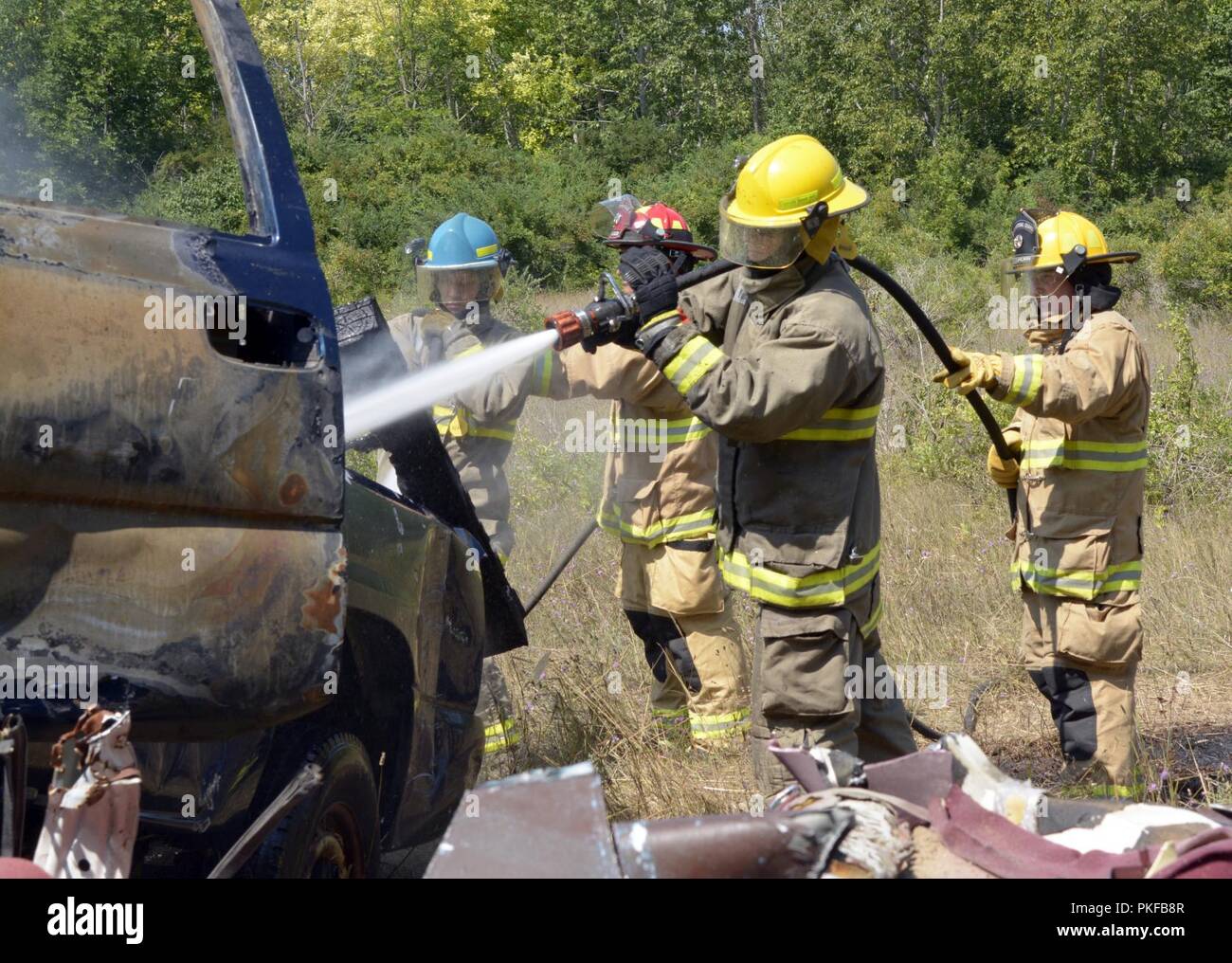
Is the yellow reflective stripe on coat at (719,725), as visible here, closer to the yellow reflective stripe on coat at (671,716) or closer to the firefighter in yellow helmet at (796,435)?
the yellow reflective stripe on coat at (671,716)

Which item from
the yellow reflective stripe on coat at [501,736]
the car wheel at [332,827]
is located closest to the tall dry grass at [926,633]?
the yellow reflective stripe on coat at [501,736]

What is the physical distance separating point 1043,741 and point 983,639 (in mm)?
917

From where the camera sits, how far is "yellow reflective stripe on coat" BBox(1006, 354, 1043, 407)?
396 cm

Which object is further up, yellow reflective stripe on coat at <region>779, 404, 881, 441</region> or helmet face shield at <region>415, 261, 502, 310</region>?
helmet face shield at <region>415, 261, 502, 310</region>

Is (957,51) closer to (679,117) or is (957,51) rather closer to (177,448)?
(679,117)

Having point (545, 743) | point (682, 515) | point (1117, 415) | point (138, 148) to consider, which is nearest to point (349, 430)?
point (138, 148)

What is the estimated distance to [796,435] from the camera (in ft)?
11.6

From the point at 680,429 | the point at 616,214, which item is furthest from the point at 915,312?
the point at 616,214

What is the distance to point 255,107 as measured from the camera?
2.32 m

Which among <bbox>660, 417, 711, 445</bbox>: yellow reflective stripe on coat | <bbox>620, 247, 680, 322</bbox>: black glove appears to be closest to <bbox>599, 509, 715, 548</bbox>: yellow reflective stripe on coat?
<bbox>660, 417, 711, 445</bbox>: yellow reflective stripe on coat

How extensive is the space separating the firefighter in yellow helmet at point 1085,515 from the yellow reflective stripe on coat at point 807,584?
3.85ft

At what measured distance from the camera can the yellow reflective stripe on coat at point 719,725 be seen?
4.85 meters

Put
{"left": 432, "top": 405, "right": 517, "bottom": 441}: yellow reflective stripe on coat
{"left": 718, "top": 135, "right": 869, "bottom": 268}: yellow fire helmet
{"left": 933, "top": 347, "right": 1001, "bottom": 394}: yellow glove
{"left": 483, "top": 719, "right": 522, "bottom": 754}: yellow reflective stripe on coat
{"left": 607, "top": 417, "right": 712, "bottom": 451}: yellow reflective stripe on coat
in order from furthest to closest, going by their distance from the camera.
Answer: {"left": 432, "top": 405, "right": 517, "bottom": 441}: yellow reflective stripe on coat < {"left": 607, "top": 417, "right": 712, "bottom": 451}: yellow reflective stripe on coat < {"left": 483, "top": 719, "right": 522, "bottom": 754}: yellow reflective stripe on coat < {"left": 933, "top": 347, "right": 1001, "bottom": 394}: yellow glove < {"left": 718, "top": 135, "right": 869, "bottom": 268}: yellow fire helmet

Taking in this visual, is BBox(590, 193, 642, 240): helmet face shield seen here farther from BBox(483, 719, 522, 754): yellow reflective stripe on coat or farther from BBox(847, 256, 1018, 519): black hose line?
BBox(483, 719, 522, 754): yellow reflective stripe on coat
